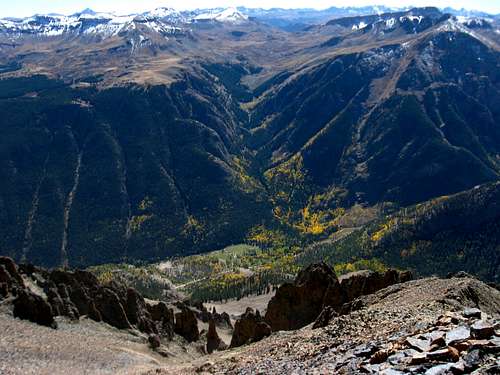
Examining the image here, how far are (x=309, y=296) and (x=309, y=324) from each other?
29.6 metres

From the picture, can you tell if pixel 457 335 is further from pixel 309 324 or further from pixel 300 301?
pixel 300 301

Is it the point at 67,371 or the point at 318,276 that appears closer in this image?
the point at 67,371

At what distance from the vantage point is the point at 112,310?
402ft

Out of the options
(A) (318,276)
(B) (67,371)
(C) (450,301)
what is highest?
(C) (450,301)

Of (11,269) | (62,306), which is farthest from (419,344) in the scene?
(11,269)

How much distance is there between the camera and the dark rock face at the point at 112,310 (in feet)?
396

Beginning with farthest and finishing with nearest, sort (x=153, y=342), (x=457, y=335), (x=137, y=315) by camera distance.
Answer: (x=137, y=315) → (x=153, y=342) → (x=457, y=335)

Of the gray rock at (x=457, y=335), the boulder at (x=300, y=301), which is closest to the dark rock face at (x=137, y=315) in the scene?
the boulder at (x=300, y=301)

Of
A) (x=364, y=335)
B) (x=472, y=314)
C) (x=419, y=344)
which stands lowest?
(x=364, y=335)

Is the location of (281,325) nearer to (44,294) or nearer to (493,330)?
(44,294)

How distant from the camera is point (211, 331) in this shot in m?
133

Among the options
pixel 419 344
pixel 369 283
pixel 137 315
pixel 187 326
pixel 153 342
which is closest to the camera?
pixel 419 344

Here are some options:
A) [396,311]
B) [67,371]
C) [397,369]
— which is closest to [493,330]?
[397,369]

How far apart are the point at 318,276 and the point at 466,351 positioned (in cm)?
9949
